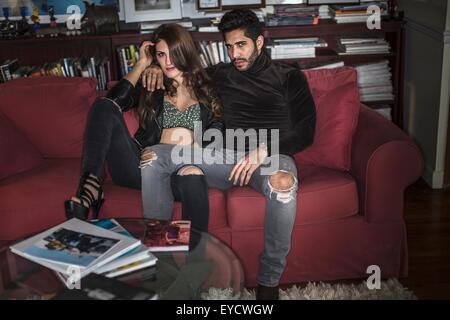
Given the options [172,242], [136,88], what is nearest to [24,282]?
[172,242]

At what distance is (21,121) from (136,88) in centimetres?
61

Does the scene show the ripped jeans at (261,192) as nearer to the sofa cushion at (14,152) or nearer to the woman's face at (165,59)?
the woman's face at (165,59)

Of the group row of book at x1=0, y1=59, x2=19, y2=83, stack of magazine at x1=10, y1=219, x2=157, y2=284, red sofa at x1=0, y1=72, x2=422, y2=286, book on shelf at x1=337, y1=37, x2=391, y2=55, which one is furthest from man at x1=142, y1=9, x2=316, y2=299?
row of book at x1=0, y1=59, x2=19, y2=83

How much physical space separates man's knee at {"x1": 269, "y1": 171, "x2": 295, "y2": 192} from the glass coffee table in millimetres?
407

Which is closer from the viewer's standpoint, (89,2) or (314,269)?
(314,269)

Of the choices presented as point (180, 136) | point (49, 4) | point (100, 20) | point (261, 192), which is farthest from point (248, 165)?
point (49, 4)

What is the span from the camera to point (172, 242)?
1.97 meters

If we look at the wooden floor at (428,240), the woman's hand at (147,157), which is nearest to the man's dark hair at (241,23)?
the woman's hand at (147,157)

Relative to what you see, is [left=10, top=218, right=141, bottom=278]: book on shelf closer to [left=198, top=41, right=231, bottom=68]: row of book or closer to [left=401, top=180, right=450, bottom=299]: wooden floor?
[left=401, top=180, right=450, bottom=299]: wooden floor

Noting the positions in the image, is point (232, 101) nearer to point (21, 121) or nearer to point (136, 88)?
point (136, 88)

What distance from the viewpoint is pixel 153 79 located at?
8.56ft

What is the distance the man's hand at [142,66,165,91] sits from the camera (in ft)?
8.56

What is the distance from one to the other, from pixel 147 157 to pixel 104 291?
83cm

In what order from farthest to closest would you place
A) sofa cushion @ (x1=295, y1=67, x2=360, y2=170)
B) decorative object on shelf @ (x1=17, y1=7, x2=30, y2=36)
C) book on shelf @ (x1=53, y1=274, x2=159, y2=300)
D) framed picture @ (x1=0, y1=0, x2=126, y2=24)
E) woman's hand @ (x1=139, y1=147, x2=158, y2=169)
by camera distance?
framed picture @ (x1=0, y1=0, x2=126, y2=24), decorative object on shelf @ (x1=17, y1=7, x2=30, y2=36), sofa cushion @ (x1=295, y1=67, x2=360, y2=170), woman's hand @ (x1=139, y1=147, x2=158, y2=169), book on shelf @ (x1=53, y1=274, x2=159, y2=300)
